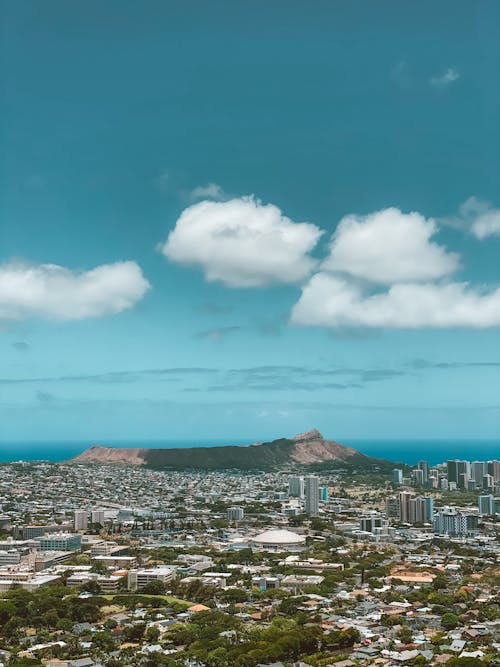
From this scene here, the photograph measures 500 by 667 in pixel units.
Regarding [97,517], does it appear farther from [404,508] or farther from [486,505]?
[486,505]

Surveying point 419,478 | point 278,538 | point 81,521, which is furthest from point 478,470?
point 81,521

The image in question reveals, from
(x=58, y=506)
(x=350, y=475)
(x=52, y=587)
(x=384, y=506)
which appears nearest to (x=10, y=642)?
(x=52, y=587)

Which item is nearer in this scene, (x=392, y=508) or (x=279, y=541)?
(x=279, y=541)

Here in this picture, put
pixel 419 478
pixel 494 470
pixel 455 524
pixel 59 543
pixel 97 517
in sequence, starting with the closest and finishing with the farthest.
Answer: pixel 59 543 → pixel 455 524 → pixel 97 517 → pixel 494 470 → pixel 419 478

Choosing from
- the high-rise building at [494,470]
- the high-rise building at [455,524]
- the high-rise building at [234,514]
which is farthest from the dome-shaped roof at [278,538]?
the high-rise building at [494,470]

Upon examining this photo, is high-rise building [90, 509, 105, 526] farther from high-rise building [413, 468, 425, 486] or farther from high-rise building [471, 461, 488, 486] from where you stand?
high-rise building [471, 461, 488, 486]

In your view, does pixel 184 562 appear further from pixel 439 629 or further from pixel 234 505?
pixel 234 505
